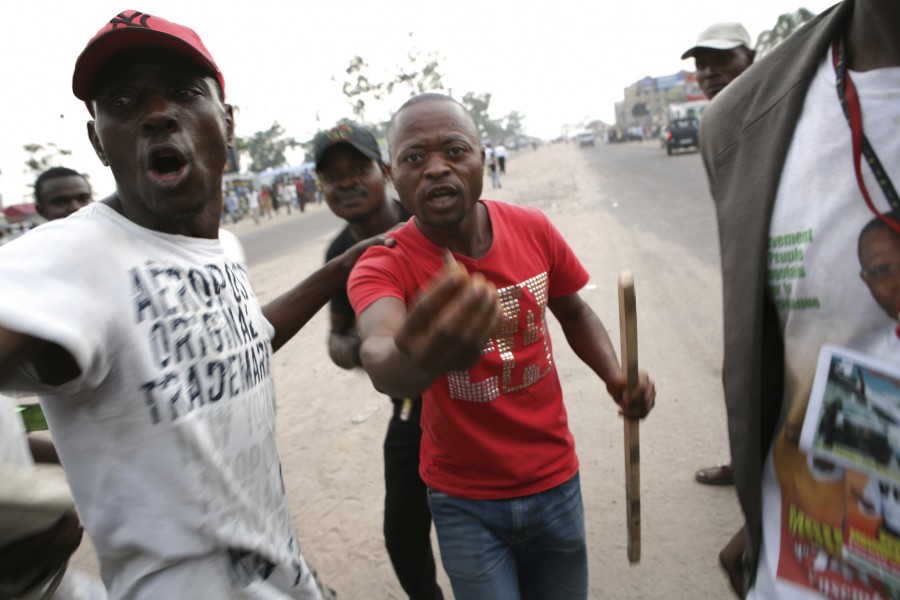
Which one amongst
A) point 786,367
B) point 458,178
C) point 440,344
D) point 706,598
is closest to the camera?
point 440,344

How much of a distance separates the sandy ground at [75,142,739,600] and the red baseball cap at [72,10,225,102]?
8.37ft

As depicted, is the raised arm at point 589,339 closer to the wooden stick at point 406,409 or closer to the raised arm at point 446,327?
the wooden stick at point 406,409

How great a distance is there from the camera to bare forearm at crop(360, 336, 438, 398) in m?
1.19

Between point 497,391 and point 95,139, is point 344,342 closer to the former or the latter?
point 497,391

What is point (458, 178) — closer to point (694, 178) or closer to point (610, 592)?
point (610, 592)

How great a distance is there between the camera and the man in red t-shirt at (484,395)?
1.71 m

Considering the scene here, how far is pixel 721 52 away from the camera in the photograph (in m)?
4.05

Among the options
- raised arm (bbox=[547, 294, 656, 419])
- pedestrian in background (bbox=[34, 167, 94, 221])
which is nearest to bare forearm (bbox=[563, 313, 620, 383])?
raised arm (bbox=[547, 294, 656, 419])

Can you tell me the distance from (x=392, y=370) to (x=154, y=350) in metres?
0.49

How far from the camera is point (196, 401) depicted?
4.23ft

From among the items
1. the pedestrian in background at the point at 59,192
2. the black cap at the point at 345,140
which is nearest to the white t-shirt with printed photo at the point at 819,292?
the black cap at the point at 345,140

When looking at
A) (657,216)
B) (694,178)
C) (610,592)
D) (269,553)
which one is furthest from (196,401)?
(694,178)

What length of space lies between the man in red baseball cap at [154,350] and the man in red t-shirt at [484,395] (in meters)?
0.43

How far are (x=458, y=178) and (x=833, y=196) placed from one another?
0.95 meters
